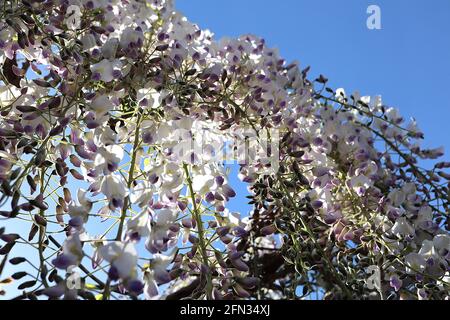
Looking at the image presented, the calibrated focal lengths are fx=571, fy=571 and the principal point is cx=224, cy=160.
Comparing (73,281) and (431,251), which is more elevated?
(431,251)

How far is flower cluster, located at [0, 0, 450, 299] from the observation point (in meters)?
1.05

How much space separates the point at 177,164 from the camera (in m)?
1.28

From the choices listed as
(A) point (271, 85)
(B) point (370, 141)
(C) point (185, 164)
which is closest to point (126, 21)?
(A) point (271, 85)

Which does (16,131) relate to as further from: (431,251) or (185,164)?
(431,251)

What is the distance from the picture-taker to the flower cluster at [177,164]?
1.05 meters

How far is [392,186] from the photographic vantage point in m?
2.11

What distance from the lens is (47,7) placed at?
1.40 m
